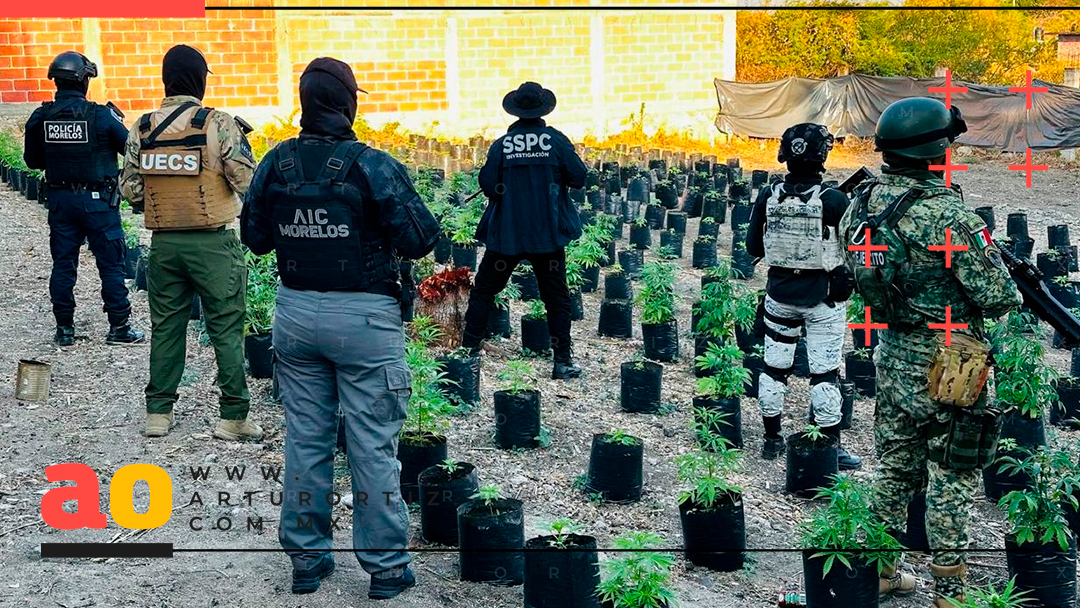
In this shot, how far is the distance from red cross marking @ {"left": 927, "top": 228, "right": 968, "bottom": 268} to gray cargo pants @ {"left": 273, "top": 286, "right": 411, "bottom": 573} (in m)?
1.90

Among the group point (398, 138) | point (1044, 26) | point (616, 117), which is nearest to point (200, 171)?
point (398, 138)

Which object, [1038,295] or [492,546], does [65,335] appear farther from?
[1038,295]

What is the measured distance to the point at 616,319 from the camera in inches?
345

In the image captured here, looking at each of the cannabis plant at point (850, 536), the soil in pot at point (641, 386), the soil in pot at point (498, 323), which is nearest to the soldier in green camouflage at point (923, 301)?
the cannabis plant at point (850, 536)

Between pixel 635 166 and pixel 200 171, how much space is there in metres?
12.3

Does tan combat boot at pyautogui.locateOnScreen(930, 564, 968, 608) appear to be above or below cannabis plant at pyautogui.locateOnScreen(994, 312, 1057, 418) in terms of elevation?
below

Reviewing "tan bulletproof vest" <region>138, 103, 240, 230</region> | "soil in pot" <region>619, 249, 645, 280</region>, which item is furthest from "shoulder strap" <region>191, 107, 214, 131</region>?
"soil in pot" <region>619, 249, 645, 280</region>

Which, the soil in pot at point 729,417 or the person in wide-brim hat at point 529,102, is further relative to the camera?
the person in wide-brim hat at point 529,102

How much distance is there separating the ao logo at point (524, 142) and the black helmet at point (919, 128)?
3.01 m

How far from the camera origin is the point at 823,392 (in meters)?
5.67

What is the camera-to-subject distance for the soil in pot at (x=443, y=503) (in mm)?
4852

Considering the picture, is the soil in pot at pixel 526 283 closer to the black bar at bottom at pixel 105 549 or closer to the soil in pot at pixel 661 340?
the soil in pot at pixel 661 340

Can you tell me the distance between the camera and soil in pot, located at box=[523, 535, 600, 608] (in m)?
4.12

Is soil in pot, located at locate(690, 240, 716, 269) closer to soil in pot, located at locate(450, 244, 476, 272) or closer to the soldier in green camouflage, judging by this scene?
soil in pot, located at locate(450, 244, 476, 272)
